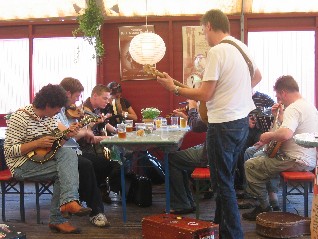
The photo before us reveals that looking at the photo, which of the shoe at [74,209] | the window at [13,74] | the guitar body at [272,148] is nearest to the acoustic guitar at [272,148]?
the guitar body at [272,148]

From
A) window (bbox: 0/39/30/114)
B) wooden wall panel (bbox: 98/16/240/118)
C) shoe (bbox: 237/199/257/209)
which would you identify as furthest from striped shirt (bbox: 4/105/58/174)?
window (bbox: 0/39/30/114)

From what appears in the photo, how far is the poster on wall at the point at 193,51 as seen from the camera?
758 centimetres

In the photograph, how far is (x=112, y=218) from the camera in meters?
5.06

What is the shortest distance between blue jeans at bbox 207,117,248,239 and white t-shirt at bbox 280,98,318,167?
94 centimetres

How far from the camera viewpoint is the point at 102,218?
4.73 metres

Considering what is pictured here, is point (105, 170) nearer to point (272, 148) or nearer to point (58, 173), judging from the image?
point (58, 173)

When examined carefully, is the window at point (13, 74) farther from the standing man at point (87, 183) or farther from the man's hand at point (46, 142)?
the man's hand at point (46, 142)

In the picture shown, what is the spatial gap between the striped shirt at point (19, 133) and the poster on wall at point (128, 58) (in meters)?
3.37

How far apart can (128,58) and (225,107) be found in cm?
443

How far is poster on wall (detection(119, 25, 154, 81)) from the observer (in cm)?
764

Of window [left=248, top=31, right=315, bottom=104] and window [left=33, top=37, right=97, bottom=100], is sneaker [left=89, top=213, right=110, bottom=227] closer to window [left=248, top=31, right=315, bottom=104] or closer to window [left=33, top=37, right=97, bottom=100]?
window [left=33, top=37, right=97, bottom=100]

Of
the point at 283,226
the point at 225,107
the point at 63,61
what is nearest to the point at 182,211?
the point at 283,226

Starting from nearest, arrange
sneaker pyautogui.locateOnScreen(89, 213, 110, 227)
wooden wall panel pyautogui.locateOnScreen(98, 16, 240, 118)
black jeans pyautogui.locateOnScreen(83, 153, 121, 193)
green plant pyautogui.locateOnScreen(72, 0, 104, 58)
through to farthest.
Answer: sneaker pyautogui.locateOnScreen(89, 213, 110, 227), black jeans pyautogui.locateOnScreen(83, 153, 121, 193), green plant pyautogui.locateOnScreen(72, 0, 104, 58), wooden wall panel pyautogui.locateOnScreen(98, 16, 240, 118)

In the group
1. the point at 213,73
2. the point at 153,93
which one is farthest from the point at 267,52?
the point at 213,73
